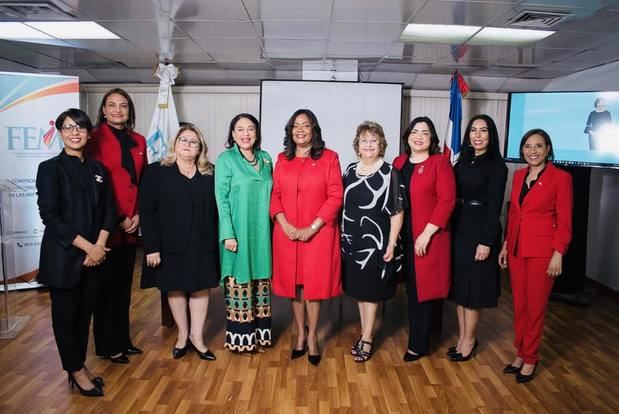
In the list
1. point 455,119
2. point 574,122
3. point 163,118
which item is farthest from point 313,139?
point 163,118

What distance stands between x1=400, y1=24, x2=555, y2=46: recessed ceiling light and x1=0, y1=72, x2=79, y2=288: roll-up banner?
321 cm

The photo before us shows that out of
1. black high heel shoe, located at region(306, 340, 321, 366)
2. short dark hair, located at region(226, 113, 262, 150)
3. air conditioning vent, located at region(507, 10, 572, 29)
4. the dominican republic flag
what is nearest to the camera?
short dark hair, located at region(226, 113, 262, 150)

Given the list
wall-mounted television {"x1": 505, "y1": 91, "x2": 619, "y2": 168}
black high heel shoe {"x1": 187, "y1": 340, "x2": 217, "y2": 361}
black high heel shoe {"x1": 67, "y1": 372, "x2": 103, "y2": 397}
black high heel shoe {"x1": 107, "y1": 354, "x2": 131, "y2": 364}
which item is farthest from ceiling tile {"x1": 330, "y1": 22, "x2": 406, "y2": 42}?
black high heel shoe {"x1": 67, "y1": 372, "x2": 103, "y2": 397}

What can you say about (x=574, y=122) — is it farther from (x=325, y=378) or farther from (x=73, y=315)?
(x=73, y=315)

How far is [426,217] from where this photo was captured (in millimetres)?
2869

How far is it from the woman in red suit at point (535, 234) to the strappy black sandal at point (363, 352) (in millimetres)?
890

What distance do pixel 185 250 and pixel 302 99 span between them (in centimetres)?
343

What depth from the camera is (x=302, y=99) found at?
581cm

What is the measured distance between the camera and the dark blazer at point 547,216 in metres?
2.64

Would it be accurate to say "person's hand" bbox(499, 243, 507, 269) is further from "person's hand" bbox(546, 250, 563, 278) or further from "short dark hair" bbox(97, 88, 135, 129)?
"short dark hair" bbox(97, 88, 135, 129)

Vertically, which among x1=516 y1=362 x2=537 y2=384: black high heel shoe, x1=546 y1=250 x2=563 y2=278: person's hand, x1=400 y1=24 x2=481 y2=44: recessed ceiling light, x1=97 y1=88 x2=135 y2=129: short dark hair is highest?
x1=400 y1=24 x2=481 y2=44: recessed ceiling light

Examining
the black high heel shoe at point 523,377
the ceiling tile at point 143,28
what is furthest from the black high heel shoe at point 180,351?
the ceiling tile at point 143,28

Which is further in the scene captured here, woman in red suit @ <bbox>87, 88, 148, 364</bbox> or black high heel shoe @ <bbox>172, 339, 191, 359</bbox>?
black high heel shoe @ <bbox>172, 339, 191, 359</bbox>

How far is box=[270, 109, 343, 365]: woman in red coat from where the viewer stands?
9.32 ft
